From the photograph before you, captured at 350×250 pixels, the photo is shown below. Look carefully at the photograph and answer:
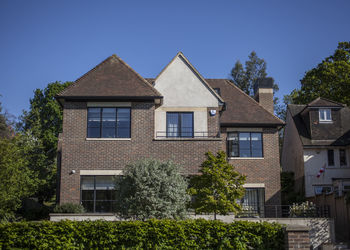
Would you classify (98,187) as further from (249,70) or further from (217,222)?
(249,70)

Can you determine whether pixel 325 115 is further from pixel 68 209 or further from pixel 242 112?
pixel 68 209

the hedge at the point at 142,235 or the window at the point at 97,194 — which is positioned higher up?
the window at the point at 97,194

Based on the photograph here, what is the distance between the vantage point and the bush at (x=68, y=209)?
67.8ft

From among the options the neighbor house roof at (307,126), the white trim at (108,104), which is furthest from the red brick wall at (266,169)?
the white trim at (108,104)

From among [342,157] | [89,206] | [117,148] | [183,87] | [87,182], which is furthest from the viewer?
[342,157]

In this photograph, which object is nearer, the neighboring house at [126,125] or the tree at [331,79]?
the neighboring house at [126,125]

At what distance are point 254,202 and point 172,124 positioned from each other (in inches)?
282

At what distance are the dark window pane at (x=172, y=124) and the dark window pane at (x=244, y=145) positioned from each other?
5053mm

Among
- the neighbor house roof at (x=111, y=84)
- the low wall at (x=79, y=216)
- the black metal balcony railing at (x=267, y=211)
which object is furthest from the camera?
the black metal balcony railing at (x=267, y=211)

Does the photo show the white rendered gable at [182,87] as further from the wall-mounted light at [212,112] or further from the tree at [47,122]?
the tree at [47,122]

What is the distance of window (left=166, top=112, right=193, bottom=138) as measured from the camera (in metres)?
23.8

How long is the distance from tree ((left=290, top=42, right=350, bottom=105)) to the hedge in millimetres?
28753

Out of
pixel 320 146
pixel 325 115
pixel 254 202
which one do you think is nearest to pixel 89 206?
pixel 254 202

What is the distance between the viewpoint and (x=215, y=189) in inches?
751
